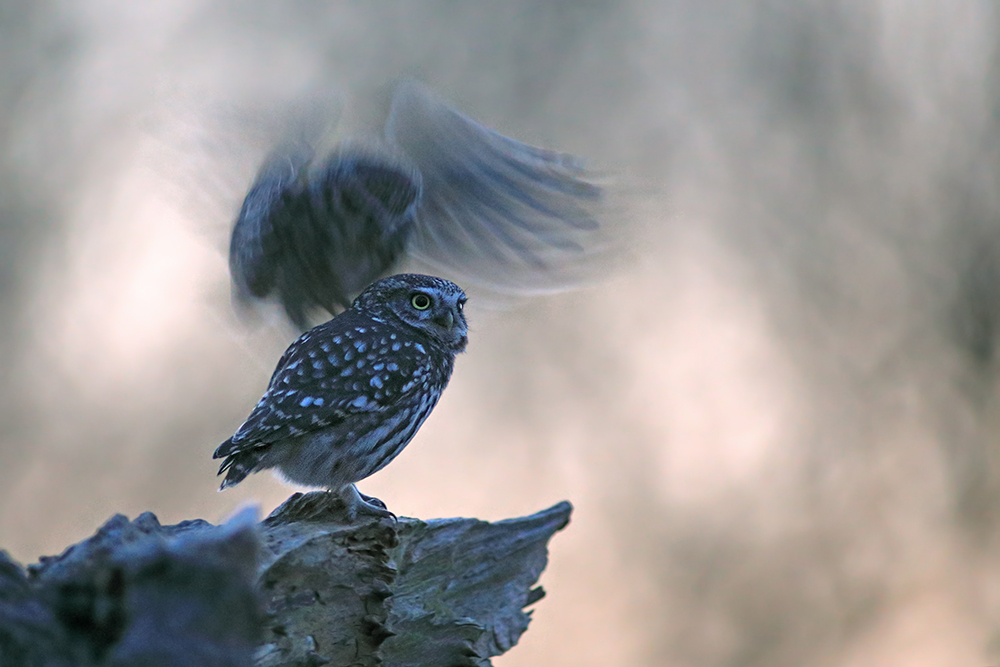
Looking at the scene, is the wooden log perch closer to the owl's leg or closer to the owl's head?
the owl's leg

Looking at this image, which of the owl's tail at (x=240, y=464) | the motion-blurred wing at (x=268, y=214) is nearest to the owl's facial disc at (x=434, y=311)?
the motion-blurred wing at (x=268, y=214)

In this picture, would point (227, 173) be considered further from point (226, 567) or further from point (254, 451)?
point (226, 567)

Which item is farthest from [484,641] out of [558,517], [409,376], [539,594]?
[409,376]

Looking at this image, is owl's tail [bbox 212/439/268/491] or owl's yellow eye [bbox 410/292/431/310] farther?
owl's yellow eye [bbox 410/292/431/310]

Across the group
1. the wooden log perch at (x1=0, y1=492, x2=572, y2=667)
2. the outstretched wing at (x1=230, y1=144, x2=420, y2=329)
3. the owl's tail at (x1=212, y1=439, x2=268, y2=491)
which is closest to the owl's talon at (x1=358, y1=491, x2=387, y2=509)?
the wooden log perch at (x1=0, y1=492, x2=572, y2=667)

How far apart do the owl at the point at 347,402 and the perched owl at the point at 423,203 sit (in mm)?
250

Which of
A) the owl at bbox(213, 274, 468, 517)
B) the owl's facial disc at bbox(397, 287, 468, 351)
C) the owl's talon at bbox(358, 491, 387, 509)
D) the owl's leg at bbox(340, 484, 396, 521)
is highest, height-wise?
the owl's facial disc at bbox(397, 287, 468, 351)

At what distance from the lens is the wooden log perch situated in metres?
1.51

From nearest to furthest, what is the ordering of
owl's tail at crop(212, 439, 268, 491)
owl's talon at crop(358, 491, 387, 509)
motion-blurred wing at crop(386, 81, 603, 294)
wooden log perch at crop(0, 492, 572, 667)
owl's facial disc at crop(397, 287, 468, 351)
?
1. wooden log perch at crop(0, 492, 572, 667)
2. owl's tail at crop(212, 439, 268, 491)
3. owl's talon at crop(358, 491, 387, 509)
4. motion-blurred wing at crop(386, 81, 603, 294)
5. owl's facial disc at crop(397, 287, 468, 351)

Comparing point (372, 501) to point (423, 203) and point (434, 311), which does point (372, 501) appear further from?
point (423, 203)

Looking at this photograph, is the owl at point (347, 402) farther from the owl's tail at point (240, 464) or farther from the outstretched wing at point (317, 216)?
the outstretched wing at point (317, 216)

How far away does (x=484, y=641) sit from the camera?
2.38m

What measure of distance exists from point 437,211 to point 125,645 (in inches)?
74.7

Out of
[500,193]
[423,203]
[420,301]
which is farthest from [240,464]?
[500,193]
